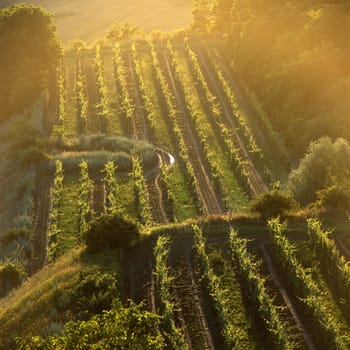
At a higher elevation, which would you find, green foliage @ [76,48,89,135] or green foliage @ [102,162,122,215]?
green foliage @ [76,48,89,135]

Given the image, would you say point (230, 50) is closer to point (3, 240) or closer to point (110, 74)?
point (110, 74)

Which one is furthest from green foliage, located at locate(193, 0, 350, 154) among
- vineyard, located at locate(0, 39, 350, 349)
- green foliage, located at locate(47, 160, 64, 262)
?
green foliage, located at locate(47, 160, 64, 262)

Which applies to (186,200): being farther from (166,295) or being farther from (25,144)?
(25,144)

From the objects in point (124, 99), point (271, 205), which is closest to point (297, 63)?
point (124, 99)

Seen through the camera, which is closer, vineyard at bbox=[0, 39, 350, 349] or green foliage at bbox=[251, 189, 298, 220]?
vineyard at bbox=[0, 39, 350, 349]

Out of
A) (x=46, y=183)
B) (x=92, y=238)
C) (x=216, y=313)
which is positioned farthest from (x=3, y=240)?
(x=216, y=313)

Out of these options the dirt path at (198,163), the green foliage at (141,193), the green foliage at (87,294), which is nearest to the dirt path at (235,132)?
the dirt path at (198,163)

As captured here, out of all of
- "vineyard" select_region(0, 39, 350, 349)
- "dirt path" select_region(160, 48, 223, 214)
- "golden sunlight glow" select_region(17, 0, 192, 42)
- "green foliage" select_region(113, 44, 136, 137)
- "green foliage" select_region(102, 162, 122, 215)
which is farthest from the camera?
"golden sunlight glow" select_region(17, 0, 192, 42)

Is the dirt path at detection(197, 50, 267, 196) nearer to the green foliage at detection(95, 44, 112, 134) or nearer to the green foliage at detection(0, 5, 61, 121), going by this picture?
the green foliage at detection(95, 44, 112, 134)
